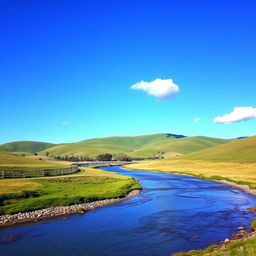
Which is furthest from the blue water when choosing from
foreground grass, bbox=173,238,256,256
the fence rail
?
the fence rail

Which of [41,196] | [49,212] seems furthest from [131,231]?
[41,196]

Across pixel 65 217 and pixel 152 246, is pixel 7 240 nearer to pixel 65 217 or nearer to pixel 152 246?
pixel 65 217

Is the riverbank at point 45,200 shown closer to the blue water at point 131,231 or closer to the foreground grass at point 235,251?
the blue water at point 131,231

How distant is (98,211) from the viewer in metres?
43.6

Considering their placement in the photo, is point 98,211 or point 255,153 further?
point 255,153

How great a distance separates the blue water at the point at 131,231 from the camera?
2644cm

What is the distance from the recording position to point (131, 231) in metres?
32.3

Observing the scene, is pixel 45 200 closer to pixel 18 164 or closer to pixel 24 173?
pixel 24 173

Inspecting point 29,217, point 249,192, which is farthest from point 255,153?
point 29,217

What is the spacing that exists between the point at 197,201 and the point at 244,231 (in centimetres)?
2227

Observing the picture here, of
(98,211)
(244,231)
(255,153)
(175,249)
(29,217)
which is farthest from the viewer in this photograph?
(255,153)

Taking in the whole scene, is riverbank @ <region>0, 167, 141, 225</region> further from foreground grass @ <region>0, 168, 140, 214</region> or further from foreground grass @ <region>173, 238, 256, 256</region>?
foreground grass @ <region>173, 238, 256, 256</region>

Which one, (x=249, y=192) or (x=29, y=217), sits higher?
(x=29, y=217)

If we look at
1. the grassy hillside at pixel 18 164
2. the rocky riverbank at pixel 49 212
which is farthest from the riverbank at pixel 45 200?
the grassy hillside at pixel 18 164
